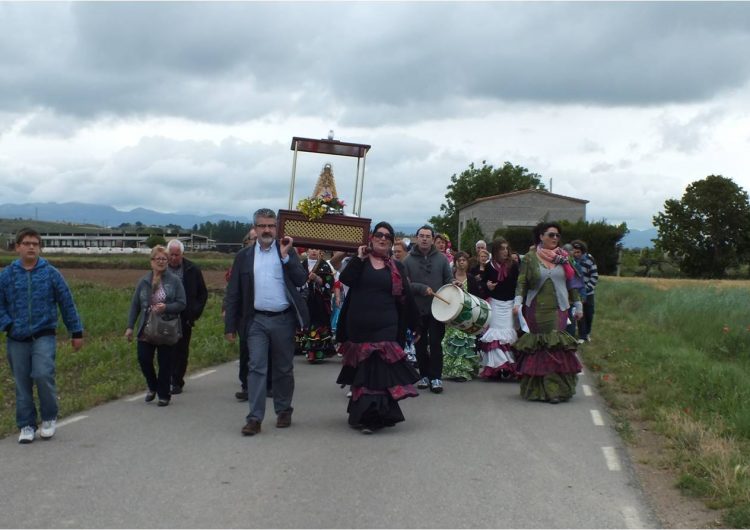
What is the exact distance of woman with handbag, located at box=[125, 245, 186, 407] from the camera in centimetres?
1041

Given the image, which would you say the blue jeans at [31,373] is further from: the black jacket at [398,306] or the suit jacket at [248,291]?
the black jacket at [398,306]

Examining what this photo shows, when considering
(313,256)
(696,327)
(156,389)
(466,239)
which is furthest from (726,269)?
(156,389)

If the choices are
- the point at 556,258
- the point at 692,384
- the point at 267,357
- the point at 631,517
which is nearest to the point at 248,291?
the point at 267,357

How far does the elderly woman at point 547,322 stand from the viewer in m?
10.9

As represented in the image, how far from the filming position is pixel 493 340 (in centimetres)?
1307

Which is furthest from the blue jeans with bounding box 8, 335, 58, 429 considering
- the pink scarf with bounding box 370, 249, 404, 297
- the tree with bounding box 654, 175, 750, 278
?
the tree with bounding box 654, 175, 750, 278

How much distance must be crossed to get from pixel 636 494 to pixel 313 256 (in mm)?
9186

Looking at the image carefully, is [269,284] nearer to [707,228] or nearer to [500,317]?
[500,317]

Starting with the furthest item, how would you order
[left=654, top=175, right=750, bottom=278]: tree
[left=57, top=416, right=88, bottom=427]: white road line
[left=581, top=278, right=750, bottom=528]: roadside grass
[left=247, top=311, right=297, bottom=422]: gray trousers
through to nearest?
[left=654, top=175, right=750, bottom=278]: tree, [left=57, top=416, right=88, bottom=427]: white road line, [left=247, top=311, right=297, bottom=422]: gray trousers, [left=581, top=278, right=750, bottom=528]: roadside grass

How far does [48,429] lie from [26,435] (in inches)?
8.7

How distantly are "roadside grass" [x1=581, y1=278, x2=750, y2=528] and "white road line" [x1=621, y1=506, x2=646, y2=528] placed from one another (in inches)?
22.8

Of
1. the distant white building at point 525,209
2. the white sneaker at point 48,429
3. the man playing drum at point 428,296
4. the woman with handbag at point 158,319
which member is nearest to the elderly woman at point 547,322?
the man playing drum at point 428,296

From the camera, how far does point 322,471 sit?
23.7 feet

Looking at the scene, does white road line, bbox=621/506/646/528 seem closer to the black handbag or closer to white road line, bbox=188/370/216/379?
the black handbag
